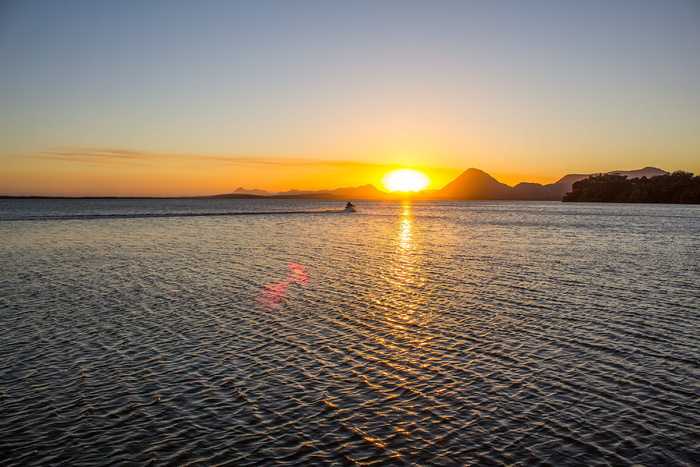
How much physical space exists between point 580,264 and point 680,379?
95.1ft

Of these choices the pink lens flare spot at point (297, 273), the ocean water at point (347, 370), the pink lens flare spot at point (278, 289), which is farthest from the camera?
the pink lens flare spot at point (297, 273)

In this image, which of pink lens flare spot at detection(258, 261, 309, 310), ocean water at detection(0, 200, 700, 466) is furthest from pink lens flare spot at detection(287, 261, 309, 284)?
ocean water at detection(0, 200, 700, 466)

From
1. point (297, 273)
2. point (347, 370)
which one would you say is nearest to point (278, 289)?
point (297, 273)

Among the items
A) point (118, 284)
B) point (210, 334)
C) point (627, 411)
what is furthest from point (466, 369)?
point (118, 284)

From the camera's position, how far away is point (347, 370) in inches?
608

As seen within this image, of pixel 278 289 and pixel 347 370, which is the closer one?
pixel 347 370

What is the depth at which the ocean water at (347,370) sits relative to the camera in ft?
35.3

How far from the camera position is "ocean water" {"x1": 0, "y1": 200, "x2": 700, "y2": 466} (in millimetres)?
10766

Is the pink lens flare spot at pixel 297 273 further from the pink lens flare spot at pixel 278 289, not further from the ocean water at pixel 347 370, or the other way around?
the ocean water at pixel 347 370

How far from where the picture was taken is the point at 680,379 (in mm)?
14773

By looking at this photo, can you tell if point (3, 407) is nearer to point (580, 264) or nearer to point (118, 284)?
point (118, 284)

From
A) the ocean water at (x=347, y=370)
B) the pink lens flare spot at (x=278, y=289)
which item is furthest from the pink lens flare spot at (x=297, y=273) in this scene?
the ocean water at (x=347, y=370)

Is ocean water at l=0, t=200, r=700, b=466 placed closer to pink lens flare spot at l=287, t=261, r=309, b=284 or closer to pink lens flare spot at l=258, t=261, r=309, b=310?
pink lens flare spot at l=258, t=261, r=309, b=310

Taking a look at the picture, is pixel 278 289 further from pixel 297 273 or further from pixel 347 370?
pixel 347 370
